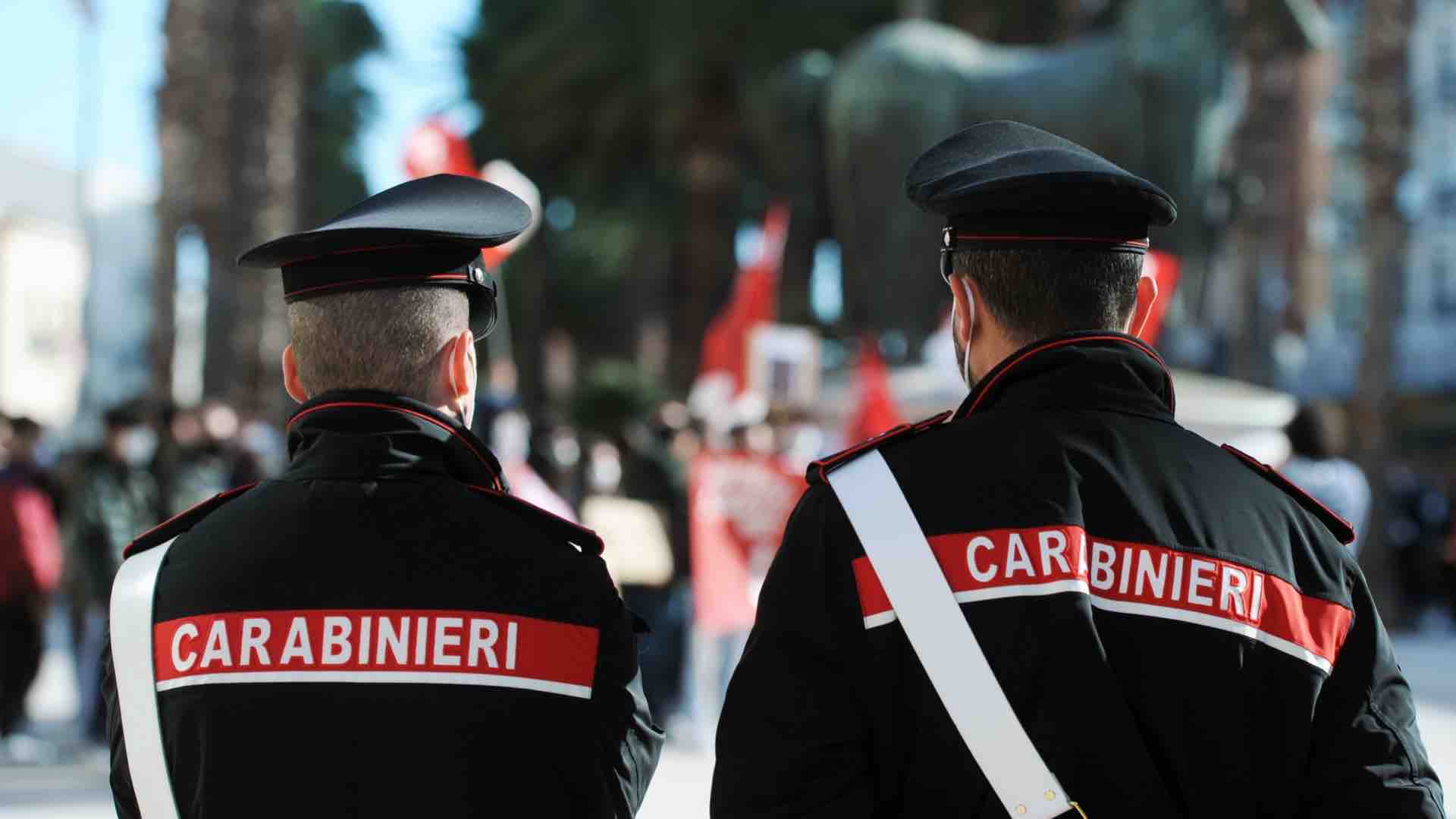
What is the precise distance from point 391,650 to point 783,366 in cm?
1086

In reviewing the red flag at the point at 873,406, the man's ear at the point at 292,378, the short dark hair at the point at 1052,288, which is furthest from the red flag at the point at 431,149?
the short dark hair at the point at 1052,288

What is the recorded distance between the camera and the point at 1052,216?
2.51m

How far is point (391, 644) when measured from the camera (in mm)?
2535

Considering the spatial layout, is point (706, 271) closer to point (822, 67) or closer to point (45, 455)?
point (822, 67)

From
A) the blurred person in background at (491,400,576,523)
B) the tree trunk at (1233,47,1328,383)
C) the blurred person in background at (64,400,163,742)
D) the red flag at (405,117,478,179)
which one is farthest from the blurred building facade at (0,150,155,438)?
the blurred person in background at (491,400,576,523)

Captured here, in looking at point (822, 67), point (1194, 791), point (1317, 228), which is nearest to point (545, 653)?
point (1194, 791)

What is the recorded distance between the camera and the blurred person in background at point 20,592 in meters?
9.66

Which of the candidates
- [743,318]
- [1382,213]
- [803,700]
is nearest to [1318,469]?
[803,700]

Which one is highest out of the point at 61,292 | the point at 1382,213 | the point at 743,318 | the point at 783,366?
the point at 61,292

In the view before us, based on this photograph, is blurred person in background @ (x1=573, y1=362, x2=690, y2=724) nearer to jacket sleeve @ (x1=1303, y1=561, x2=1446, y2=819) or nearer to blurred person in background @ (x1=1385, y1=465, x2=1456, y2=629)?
jacket sleeve @ (x1=1303, y1=561, x2=1446, y2=819)

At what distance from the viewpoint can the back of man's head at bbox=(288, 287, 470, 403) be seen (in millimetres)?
2654

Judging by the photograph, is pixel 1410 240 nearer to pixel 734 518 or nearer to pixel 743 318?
pixel 743 318

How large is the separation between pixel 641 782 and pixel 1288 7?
41.3 ft

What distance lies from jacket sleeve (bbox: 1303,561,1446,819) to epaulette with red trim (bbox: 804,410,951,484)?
0.60m
